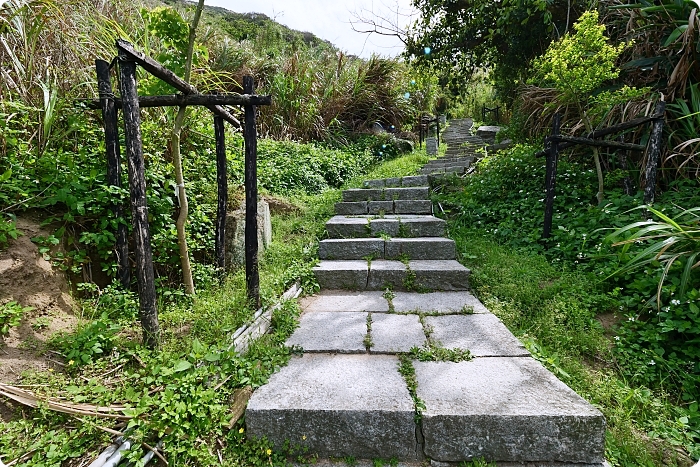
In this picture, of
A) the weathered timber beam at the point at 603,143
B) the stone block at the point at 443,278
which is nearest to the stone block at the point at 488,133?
the weathered timber beam at the point at 603,143

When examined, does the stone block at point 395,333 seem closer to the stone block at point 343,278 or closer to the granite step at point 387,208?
the stone block at point 343,278

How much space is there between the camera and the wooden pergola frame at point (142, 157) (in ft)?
4.75

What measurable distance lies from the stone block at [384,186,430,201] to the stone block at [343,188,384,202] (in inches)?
3.8

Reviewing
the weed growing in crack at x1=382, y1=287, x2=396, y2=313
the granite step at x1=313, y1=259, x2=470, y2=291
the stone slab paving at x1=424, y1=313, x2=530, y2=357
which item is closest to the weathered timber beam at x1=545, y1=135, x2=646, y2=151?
the granite step at x1=313, y1=259, x2=470, y2=291

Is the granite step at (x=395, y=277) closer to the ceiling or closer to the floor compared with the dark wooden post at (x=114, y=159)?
closer to the floor

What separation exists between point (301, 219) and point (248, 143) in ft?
5.83

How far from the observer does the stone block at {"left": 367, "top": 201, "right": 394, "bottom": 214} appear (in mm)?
3998

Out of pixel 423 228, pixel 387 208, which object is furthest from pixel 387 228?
pixel 387 208

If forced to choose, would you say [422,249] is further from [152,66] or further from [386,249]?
[152,66]

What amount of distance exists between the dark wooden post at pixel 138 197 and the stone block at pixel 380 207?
9.16 ft

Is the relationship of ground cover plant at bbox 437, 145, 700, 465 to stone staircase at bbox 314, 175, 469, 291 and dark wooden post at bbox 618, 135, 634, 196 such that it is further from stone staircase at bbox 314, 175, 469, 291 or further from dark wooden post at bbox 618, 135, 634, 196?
stone staircase at bbox 314, 175, 469, 291

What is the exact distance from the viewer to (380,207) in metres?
4.02

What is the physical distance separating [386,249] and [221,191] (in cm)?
153

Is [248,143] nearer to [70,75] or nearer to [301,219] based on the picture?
[70,75]
